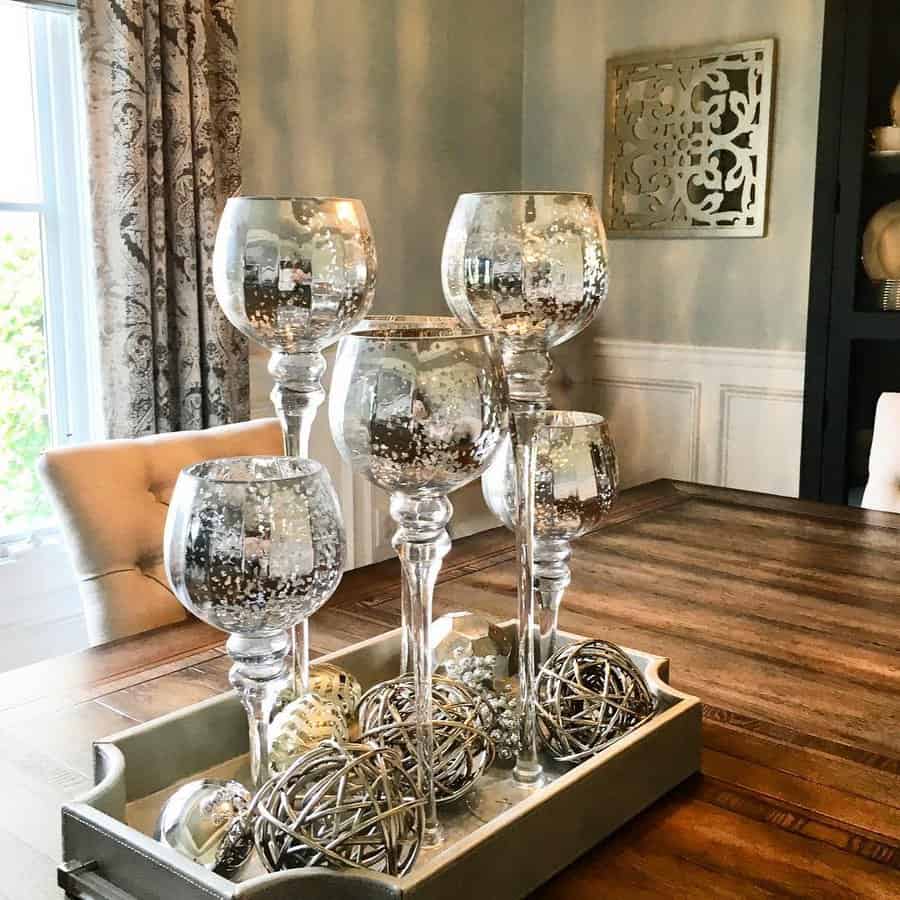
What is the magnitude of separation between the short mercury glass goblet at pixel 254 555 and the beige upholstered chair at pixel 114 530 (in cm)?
77

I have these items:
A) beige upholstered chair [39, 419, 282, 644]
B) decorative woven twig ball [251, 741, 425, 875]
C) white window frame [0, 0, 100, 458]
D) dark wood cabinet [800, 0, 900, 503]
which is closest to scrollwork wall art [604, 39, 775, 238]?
dark wood cabinet [800, 0, 900, 503]

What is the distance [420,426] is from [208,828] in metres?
0.29

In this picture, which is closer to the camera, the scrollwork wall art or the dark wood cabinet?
the dark wood cabinet

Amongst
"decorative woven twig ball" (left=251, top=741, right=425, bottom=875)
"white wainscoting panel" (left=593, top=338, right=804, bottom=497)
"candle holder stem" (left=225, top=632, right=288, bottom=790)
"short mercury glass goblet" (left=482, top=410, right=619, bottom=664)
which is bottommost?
"white wainscoting panel" (left=593, top=338, right=804, bottom=497)

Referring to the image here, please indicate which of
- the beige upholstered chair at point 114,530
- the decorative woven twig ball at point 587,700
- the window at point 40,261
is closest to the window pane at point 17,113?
the window at point 40,261

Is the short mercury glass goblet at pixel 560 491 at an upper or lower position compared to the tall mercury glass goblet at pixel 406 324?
lower

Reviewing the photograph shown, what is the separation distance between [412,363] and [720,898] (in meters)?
0.39

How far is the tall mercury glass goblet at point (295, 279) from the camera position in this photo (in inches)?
30.4

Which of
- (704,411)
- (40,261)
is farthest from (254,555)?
(704,411)

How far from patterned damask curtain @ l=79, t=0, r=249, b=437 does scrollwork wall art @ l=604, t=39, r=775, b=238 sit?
138cm

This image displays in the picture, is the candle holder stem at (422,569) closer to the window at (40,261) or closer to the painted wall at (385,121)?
the window at (40,261)

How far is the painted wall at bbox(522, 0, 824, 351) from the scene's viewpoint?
3.12 meters

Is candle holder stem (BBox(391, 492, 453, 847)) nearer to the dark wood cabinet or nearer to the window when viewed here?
the window

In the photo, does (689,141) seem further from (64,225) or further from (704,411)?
(64,225)
